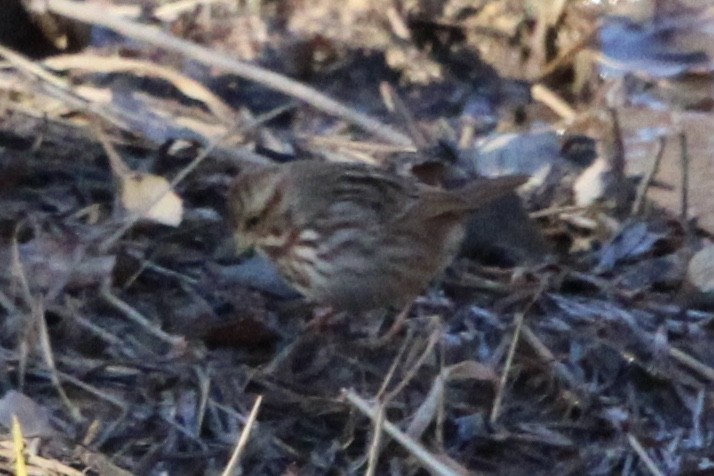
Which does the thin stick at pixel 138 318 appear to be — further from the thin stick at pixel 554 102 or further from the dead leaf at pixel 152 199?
the thin stick at pixel 554 102

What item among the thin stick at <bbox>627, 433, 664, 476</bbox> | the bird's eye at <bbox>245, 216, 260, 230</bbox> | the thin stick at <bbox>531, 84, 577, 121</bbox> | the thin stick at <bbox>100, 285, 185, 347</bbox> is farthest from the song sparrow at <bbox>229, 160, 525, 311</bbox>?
the thin stick at <bbox>531, 84, 577, 121</bbox>

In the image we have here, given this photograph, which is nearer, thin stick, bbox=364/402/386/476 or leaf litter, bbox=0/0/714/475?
thin stick, bbox=364/402/386/476

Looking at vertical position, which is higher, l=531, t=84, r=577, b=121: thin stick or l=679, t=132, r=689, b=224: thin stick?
l=679, t=132, r=689, b=224: thin stick

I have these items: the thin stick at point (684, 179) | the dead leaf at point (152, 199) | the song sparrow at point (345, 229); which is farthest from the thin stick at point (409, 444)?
the thin stick at point (684, 179)

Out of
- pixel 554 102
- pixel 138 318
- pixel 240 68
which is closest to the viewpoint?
pixel 138 318

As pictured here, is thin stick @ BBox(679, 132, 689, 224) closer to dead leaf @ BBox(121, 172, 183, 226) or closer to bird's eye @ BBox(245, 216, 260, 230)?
bird's eye @ BBox(245, 216, 260, 230)

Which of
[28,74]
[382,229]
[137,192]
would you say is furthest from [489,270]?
[28,74]

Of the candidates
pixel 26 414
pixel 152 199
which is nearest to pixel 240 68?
pixel 152 199

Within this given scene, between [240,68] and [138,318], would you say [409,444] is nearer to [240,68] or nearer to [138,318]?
[138,318]
